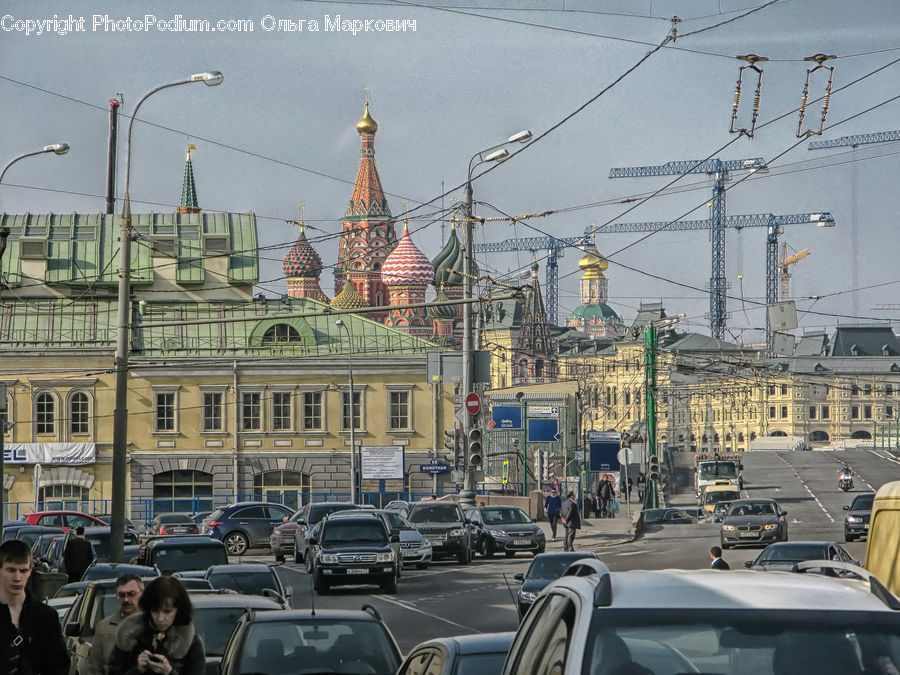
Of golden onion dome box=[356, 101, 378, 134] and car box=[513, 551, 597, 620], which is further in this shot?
golden onion dome box=[356, 101, 378, 134]

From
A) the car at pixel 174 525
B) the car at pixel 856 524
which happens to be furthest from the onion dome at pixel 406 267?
the car at pixel 856 524

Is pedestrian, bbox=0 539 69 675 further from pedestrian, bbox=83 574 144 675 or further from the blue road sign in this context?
the blue road sign

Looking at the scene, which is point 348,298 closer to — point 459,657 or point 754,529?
point 754,529

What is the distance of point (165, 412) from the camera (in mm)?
57969

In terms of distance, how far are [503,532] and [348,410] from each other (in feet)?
80.3

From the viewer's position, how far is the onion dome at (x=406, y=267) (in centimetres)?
13738

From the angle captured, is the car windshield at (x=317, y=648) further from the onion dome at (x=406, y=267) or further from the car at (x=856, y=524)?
the onion dome at (x=406, y=267)

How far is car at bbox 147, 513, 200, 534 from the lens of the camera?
38.3 meters

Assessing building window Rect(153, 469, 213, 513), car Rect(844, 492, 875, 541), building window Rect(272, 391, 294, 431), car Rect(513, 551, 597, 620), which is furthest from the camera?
building window Rect(272, 391, 294, 431)

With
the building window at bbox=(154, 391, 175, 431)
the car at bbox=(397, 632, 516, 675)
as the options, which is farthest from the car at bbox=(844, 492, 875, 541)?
the car at bbox=(397, 632, 516, 675)

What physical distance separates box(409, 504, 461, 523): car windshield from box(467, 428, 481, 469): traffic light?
4.82 ft

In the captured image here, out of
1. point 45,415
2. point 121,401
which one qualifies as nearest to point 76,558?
point 121,401

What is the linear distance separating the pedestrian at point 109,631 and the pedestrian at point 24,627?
0.41 m

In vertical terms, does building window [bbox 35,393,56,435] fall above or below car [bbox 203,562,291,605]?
above
